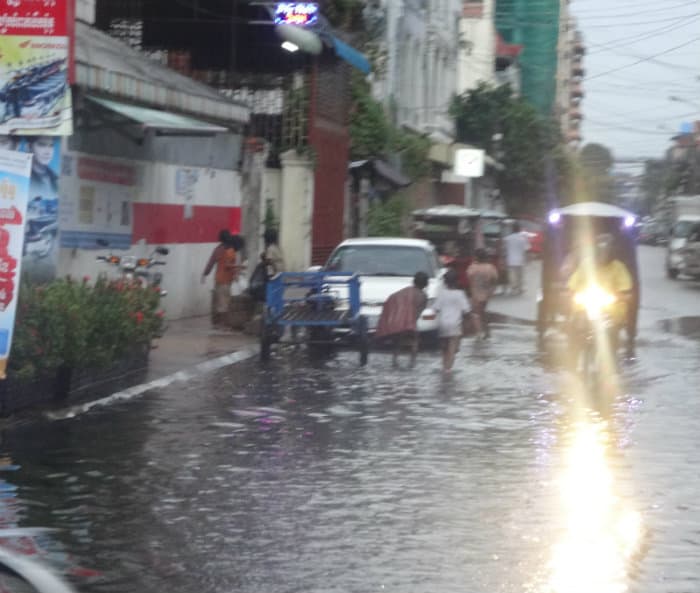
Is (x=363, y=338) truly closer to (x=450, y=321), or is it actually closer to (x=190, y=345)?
(x=450, y=321)

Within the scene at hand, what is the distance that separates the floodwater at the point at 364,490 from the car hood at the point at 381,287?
17.3 ft

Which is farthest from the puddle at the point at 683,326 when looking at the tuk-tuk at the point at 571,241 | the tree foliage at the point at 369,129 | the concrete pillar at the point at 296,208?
the tree foliage at the point at 369,129

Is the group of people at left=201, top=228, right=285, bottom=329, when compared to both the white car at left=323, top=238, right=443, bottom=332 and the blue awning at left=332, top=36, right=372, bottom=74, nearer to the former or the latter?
the white car at left=323, top=238, right=443, bottom=332

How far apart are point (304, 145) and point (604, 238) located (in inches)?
625

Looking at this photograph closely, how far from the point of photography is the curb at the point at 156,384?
1430 centimetres

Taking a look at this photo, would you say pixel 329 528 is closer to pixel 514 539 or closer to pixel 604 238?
pixel 514 539

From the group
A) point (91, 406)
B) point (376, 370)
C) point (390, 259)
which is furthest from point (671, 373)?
point (91, 406)

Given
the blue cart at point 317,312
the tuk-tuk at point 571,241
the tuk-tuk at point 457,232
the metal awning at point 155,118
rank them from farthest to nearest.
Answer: the tuk-tuk at point 457,232 < the tuk-tuk at point 571,241 < the metal awning at point 155,118 < the blue cart at point 317,312

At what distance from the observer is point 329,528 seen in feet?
30.0

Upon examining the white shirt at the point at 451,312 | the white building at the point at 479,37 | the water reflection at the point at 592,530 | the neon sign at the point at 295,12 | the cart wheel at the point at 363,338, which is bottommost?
the water reflection at the point at 592,530

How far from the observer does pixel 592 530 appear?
9.14 meters

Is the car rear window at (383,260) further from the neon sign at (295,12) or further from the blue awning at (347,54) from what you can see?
the blue awning at (347,54)

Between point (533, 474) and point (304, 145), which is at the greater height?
point (304, 145)

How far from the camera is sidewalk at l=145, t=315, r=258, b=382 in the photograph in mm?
18933
